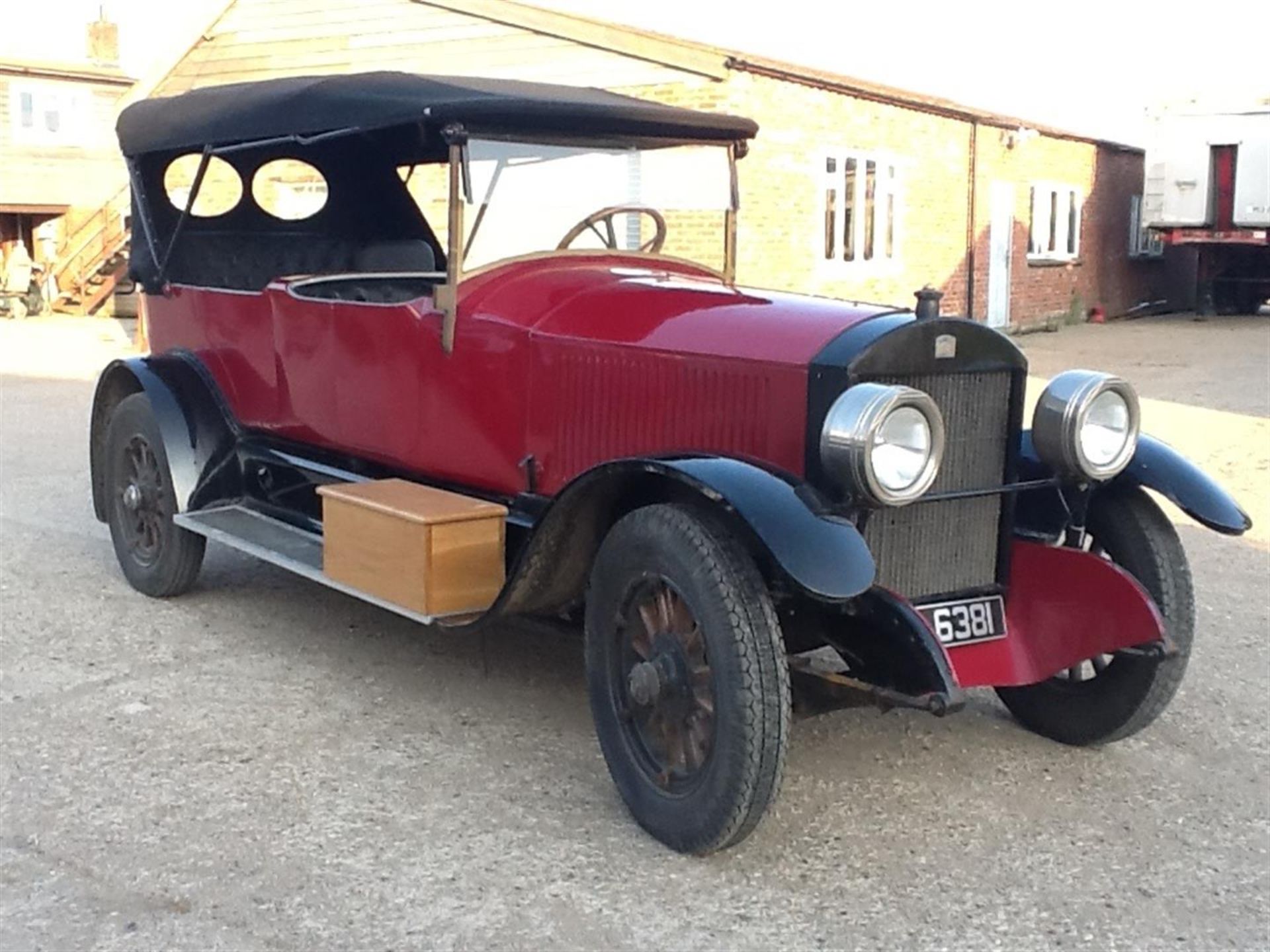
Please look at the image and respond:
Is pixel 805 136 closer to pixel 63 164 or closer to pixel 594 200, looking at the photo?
pixel 594 200

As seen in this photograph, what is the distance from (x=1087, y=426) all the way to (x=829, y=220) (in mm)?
11972

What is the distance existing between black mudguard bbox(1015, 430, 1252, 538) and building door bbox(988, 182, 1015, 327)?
15725 millimetres

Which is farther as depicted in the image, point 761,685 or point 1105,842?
point 1105,842

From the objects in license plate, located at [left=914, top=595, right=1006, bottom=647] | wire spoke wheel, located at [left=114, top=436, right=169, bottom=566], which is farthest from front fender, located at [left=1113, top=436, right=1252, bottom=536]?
wire spoke wheel, located at [left=114, top=436, right=169, bottom=566]

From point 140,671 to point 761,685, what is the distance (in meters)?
2.60

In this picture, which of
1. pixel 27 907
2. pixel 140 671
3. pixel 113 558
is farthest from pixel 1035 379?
pixel 27 907

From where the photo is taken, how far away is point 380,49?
16.0 metres

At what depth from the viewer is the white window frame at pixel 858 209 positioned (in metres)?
15.3

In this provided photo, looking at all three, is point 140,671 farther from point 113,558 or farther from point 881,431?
point 881,431

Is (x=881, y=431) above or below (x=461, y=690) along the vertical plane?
above

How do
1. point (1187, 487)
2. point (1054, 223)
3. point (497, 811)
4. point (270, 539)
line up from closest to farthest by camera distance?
point (497, 811), point (1187, 487), point (270, 539), point (1054, 223)

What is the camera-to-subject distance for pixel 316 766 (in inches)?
163

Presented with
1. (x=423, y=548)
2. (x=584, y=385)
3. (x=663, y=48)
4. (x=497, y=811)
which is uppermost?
(x=663, y=48)

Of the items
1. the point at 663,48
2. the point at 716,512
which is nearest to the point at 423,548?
the point at 716,512
